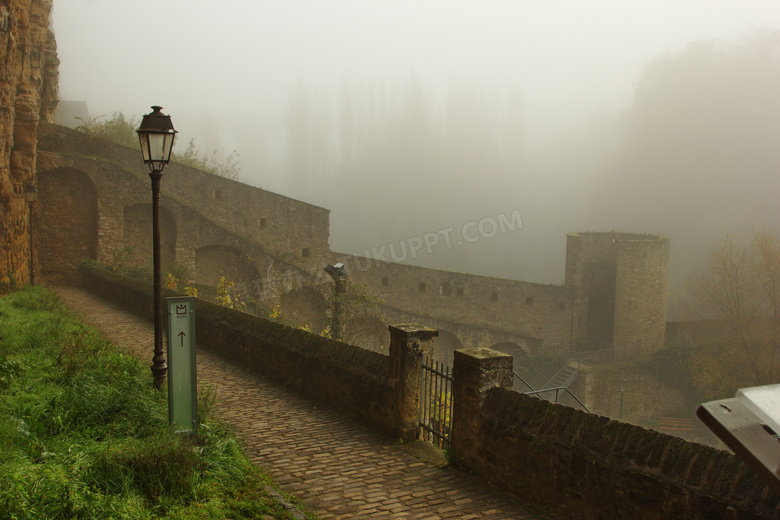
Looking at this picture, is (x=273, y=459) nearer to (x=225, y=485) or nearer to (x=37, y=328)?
(x=225, y=485)

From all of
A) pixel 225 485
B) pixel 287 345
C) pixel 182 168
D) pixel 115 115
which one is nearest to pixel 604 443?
pixel 225 485

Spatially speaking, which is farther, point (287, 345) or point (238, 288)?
point (238, 288)

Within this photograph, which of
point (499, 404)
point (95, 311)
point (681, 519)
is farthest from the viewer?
point (95, 311)

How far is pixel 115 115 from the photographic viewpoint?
2780 cm

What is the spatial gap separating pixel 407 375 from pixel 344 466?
1125 mm

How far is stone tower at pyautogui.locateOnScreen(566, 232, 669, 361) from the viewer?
92.6 feet

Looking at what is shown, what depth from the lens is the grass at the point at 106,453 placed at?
11.2 ft

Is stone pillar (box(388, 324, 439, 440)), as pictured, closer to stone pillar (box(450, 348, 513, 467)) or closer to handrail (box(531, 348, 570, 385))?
stone pillar (box(450, 348, 513, 467))

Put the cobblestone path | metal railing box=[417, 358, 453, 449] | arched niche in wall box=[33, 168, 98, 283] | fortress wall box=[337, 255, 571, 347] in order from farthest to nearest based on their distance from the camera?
fortress wall box=[337, 255, 571, 347]
arched niche in wall box=[33, 168, 98, 283]
metal railing box=[417, 358, 453, 449]
the cobblestone path

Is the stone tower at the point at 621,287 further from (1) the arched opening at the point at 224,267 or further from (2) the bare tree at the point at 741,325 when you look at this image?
(1) the arched opening at the point at 224,267

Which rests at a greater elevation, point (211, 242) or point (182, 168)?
point (182, 168)

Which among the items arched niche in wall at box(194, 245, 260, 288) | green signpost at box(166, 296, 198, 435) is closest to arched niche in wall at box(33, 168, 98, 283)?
arched niche in wall at box(194, 245, 260, 288)

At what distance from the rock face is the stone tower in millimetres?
24461

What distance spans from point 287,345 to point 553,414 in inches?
173
